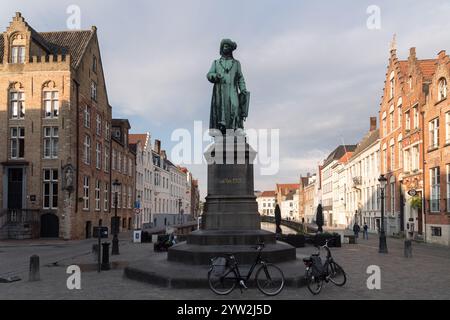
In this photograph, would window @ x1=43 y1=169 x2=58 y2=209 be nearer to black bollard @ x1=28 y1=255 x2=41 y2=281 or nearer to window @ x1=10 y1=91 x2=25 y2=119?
window @ x1=10 y1=91 x2=25 y2=119

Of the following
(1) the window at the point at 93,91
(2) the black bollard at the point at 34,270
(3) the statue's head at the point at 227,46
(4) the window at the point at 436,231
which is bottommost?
(4) the window at the point at 436,231

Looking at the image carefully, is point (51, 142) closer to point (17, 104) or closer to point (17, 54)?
point (17, 104)

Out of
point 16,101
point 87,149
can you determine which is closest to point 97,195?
point 87,149

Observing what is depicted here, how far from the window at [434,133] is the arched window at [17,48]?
33.7 metres


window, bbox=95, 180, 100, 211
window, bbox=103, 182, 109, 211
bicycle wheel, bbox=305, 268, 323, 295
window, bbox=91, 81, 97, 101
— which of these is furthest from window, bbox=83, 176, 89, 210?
bicycle wheel, bbox=305, 268, 323, 295

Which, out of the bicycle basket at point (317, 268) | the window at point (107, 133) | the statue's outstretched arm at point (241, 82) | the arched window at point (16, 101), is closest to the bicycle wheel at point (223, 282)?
the bicycle basket at point (317, 268)

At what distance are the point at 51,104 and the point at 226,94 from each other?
2649cm

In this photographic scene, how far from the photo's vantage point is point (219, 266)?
36.2 feet

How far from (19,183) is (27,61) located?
10439mm

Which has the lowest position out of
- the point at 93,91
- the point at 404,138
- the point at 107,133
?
the point at 404,138

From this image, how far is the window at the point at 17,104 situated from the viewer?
38594mm

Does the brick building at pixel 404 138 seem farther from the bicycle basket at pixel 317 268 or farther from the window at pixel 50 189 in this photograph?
the window at pixel 50 189
